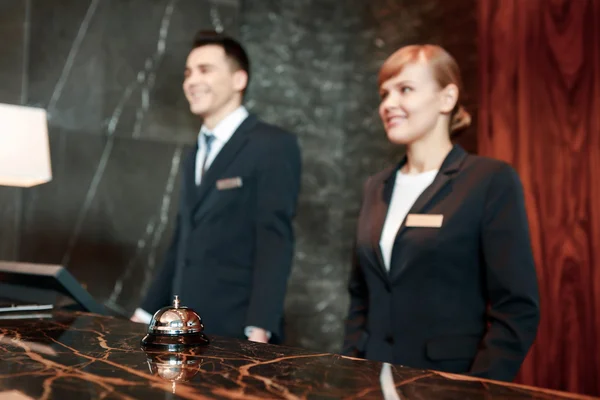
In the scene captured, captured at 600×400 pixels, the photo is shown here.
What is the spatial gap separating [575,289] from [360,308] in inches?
31.3

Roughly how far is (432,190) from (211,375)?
0.97 metres

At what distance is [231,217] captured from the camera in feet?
6.92

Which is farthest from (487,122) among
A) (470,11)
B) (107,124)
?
(107,124)

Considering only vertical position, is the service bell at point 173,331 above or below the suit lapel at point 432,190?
below

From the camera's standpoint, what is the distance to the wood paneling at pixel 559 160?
83.5 inches

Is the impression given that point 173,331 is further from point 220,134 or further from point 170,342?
point 220,134

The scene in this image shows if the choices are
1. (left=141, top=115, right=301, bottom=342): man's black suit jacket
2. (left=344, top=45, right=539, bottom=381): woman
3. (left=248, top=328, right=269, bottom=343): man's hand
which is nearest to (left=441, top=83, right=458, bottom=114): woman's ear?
(left=344, top=45, right=539, bottom=381): woman

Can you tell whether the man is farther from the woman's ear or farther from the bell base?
the bell base

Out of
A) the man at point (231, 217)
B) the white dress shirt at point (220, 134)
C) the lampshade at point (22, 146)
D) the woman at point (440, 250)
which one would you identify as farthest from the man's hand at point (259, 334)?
the lampshade at point (22, 146)

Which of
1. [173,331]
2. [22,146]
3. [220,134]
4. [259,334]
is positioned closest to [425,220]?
[259,334]

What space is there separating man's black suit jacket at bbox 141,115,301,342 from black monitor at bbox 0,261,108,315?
40 centimetres

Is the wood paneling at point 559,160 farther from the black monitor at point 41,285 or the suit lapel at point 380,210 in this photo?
the black monitor at point 41,285

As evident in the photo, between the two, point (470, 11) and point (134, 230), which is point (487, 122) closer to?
point (470, 11)

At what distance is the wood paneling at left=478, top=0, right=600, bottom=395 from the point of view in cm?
212
